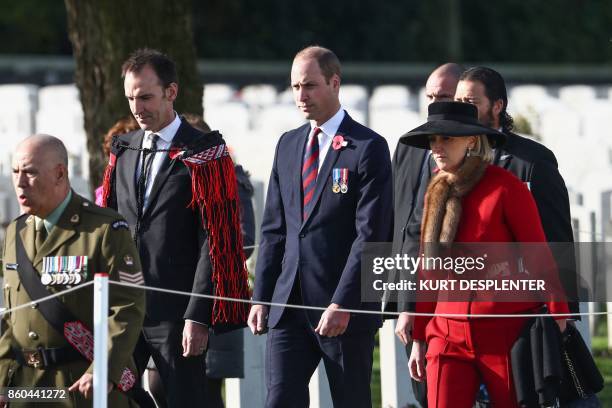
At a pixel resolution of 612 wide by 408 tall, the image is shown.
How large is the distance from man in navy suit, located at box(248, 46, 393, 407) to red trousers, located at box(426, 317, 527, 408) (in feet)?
2.04

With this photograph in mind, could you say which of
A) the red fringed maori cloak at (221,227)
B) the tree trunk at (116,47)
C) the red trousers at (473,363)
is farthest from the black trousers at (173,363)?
the tree trunk at (116,47)

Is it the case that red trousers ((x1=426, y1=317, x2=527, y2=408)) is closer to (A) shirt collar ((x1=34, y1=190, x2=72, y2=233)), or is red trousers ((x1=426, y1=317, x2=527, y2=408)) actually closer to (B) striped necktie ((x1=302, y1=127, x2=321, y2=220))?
(B) striped necktie ((x1=302, y1=127, x2=321, y2=220))

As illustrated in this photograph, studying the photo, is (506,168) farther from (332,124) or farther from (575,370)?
(575,370)

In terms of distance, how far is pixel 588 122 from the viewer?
1906cm

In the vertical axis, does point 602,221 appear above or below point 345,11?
below

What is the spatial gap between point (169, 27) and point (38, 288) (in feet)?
17.8

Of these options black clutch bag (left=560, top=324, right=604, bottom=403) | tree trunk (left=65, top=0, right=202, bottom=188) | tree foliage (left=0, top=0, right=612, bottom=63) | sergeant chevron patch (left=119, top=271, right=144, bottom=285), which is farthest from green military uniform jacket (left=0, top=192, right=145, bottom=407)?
tree foliage (left=0, top=0, right=612, bottom=63)

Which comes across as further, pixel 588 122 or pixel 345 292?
pixel 588 122

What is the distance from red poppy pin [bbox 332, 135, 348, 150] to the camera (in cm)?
683

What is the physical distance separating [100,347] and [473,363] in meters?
1.33

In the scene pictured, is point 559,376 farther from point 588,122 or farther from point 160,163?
point 588,122

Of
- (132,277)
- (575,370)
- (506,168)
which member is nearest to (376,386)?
(506,168)

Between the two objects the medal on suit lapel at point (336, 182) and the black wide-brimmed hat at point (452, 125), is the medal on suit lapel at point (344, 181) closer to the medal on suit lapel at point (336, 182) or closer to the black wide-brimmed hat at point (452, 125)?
the medal on suit lapel at point (336, 182)

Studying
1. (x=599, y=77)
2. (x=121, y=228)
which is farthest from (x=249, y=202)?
(x=599, y=77)
